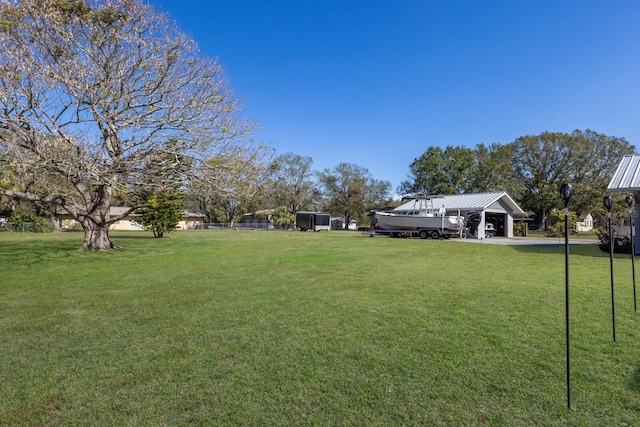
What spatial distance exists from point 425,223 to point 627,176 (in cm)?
1157

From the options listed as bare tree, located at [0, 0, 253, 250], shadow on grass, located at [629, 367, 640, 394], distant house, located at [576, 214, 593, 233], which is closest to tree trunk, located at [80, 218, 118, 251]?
bare tree, located at [0, 0, 253, 250]

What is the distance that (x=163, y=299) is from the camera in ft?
19.1

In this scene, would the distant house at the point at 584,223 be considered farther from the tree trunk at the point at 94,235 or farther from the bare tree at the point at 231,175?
the tree trunk at the point at 94,235

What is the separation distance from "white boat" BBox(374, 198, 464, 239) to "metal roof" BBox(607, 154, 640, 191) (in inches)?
378

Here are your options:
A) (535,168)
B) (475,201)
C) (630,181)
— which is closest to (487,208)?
(475,201)

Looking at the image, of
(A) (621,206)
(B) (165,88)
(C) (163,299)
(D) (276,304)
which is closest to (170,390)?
(D) (276,304)

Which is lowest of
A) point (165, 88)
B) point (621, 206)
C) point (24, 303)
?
point (24, 303)

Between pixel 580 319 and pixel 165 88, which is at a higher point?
pixel 165 88

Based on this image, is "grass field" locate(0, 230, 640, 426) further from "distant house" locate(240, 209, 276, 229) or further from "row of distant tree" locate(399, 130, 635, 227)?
"distant house" locate(240, 209, 276, 229)

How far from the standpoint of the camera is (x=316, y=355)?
340 centimetres

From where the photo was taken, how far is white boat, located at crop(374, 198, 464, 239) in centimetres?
2348

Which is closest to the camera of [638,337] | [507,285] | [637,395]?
[637,395]

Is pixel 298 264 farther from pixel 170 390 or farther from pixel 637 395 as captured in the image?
pixel 637 395

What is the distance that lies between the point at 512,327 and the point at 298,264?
265 inches
